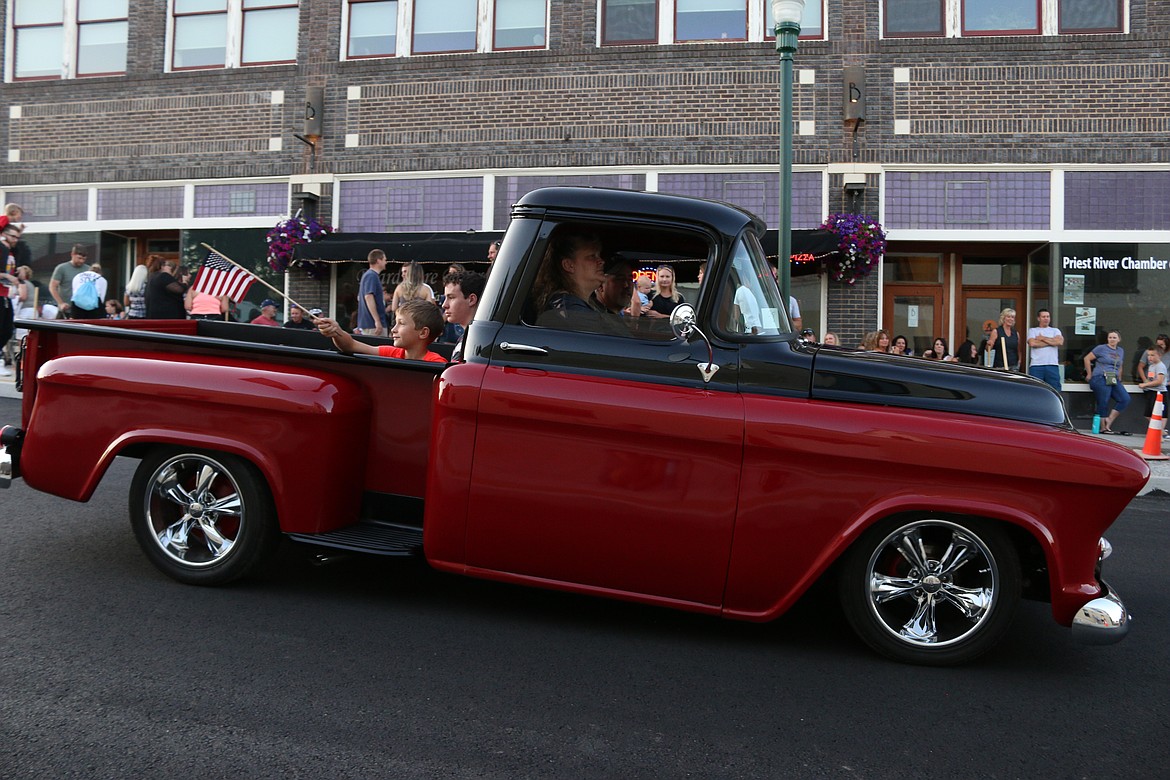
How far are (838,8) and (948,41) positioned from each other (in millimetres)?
1716

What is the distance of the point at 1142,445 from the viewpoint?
1193cm

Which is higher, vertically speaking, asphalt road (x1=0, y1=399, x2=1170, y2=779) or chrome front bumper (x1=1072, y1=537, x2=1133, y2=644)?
chrome front bumper (x1=1072, y1=537, x2=1133, y2=644)

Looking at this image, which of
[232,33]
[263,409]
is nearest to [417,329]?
[263,409]

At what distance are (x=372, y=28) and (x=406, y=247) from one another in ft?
13.5

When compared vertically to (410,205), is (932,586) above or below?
below

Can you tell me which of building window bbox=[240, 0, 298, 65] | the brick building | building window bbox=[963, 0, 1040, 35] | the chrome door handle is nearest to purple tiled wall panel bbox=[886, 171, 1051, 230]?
the brick building

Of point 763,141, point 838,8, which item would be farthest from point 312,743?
point 838,8

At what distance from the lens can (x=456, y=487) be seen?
3646 millimetres

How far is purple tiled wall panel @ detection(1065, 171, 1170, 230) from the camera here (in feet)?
45.0

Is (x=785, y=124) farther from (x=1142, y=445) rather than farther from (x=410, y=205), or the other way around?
(x=410, y=205)

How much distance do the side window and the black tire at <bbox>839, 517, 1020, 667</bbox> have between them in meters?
1.17

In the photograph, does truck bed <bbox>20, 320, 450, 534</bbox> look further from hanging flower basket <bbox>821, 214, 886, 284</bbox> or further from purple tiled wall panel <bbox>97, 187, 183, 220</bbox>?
purple tiled wall panel <bbox>97, 187, 183, 220</bbox>

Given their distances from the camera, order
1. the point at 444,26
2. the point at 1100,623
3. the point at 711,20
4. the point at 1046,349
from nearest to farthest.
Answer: the point at 1100,623
the point at 1046,349
the point at 711,20
the point at 444,26

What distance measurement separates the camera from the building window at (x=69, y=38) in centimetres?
1677
